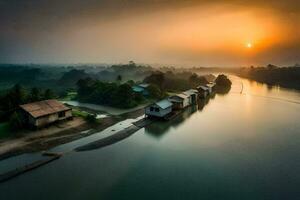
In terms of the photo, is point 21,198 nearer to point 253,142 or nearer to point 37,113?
point 37,113

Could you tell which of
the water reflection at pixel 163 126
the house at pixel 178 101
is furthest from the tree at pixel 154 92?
the water reflection at pixel 163 126

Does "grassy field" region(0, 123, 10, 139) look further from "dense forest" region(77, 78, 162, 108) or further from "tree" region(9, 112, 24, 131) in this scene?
"dense forest" region(77, 78, 162, 108)

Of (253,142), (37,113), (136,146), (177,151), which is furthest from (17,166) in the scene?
(253,142)

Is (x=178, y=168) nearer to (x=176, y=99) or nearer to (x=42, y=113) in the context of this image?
(x=42, y=113)

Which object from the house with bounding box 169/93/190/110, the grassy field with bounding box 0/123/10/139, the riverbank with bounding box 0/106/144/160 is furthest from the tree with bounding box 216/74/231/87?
the grassy field with bounding box 0/123/10/139

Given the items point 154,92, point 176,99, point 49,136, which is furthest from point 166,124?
point 154,92
